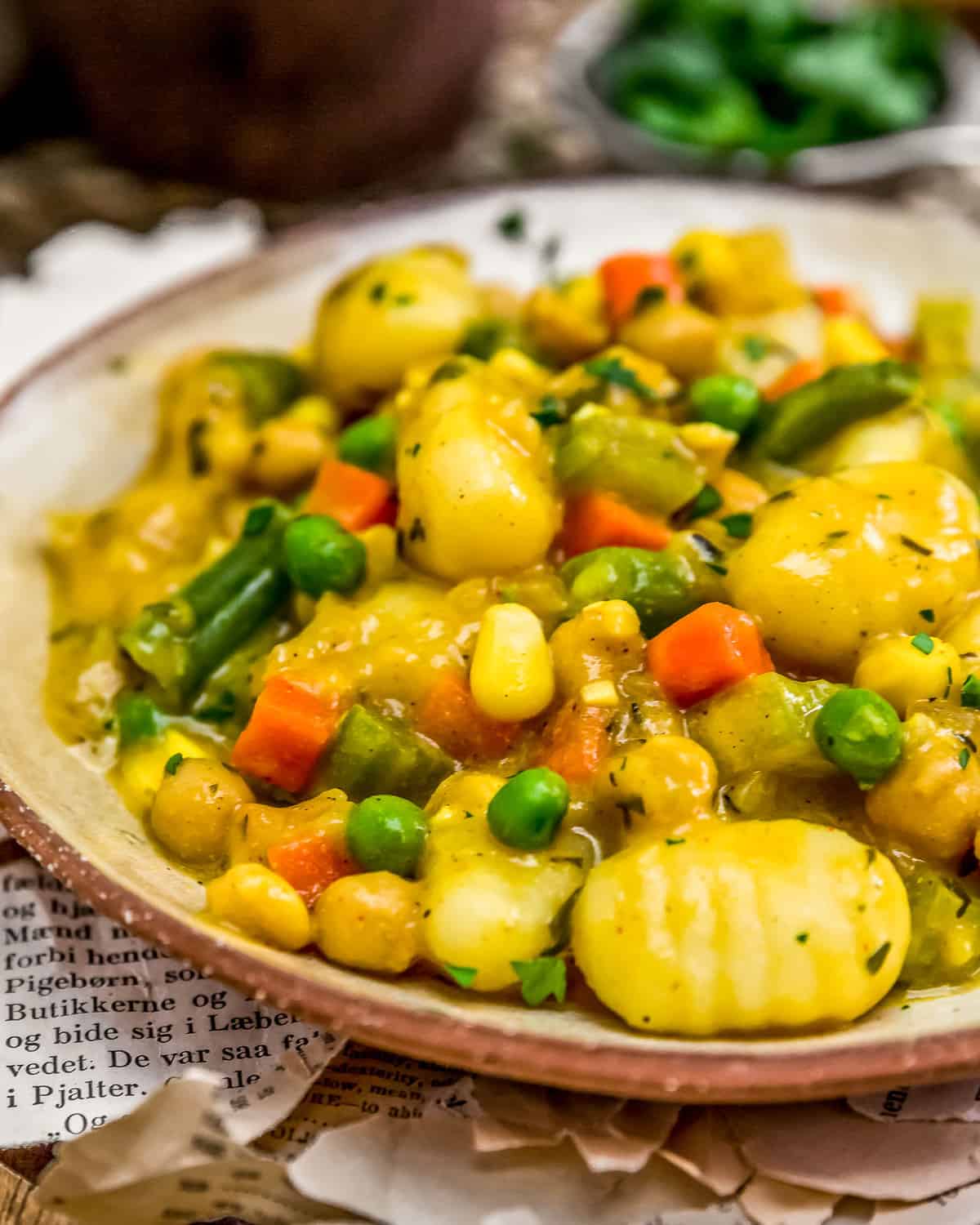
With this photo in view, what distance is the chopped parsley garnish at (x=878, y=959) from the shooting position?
1951 millimetres

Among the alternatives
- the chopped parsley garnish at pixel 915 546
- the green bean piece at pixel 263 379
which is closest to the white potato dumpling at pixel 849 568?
the chopped parsley garnish at pixel 915 546

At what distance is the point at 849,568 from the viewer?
2367 mm

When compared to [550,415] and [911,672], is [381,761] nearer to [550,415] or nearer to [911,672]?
[550,415]

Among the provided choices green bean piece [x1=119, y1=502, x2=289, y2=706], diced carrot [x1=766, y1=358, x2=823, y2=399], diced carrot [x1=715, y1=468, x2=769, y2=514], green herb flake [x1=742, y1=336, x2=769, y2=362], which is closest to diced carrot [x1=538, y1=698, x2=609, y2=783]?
diced carrot [x1=715, y1=468, x2=769, y2=514]

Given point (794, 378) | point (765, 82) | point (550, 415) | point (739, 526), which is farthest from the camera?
point (765, 82)

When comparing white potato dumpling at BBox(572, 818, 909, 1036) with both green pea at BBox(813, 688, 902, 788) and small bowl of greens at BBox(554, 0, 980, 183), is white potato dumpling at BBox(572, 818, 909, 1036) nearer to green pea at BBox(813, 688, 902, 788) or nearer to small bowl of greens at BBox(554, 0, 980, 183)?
green pea at BBox(813, 688, 902, 788)

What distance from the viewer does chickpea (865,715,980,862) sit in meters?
2.13

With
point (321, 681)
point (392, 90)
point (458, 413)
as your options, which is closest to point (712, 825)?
point (321, 681)

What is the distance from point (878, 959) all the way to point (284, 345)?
2.44 meters

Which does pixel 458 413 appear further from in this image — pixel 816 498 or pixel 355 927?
pixel 355 927

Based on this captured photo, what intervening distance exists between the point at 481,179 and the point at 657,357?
8.46ft

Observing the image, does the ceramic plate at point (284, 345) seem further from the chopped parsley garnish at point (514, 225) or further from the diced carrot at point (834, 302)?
the diced carrot at point (834, 302)

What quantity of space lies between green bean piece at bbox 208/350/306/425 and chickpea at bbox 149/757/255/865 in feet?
Answer: 3.68

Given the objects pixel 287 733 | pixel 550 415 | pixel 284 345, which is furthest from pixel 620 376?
pixel 284 345
